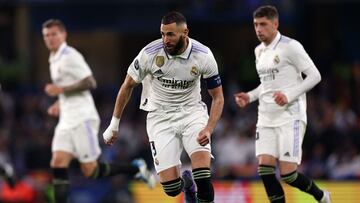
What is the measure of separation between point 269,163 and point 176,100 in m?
1.57

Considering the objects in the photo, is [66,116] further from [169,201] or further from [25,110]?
[25,110]

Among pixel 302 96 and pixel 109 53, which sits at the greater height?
pixel 302 96

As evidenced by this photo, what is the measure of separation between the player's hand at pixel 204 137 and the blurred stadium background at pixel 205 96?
609cm

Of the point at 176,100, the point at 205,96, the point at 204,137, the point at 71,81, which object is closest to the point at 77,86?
the point at 71,81

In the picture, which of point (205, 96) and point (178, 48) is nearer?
point (178, 48)

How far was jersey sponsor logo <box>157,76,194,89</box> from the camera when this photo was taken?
1216 centimetres

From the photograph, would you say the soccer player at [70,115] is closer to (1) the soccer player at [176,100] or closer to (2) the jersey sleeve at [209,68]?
(1) the soccer player at [176,100]

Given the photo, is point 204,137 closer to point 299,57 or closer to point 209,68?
point 209,68

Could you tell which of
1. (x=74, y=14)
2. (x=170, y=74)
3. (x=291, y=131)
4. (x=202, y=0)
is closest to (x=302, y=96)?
(x=291, y=131)

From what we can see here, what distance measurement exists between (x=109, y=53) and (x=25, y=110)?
10.4 ft

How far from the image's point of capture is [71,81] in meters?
14.8

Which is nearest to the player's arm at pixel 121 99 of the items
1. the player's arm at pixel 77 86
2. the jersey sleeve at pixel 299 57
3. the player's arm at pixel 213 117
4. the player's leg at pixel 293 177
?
the player's arm at pixel 213 117

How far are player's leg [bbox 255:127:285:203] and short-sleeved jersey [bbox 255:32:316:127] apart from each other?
6.1 inches

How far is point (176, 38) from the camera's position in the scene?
11812 mm
